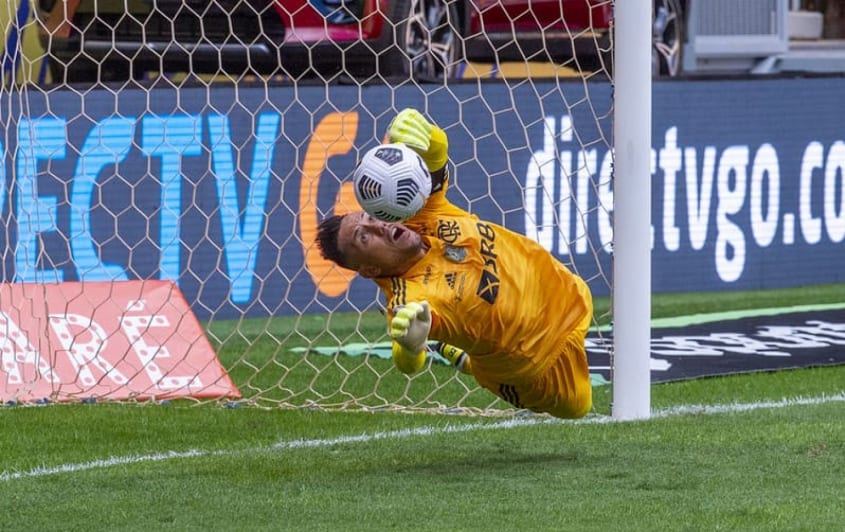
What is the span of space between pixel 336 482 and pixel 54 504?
101 cm

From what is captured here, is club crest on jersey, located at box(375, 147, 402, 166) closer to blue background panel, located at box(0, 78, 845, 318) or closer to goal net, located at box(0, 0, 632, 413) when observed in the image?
blue background panel, located at box(0, 78, 845, 318)

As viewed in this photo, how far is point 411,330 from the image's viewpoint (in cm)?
563

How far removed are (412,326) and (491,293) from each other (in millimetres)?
667

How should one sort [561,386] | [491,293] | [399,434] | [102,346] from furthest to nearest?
[102,346]
[399,434]
[561,386]
[491,293]

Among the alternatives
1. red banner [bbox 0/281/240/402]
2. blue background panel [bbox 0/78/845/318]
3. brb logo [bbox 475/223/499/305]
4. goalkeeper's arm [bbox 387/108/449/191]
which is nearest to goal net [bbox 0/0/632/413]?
blue background panel [bbox 0/78/845/318]

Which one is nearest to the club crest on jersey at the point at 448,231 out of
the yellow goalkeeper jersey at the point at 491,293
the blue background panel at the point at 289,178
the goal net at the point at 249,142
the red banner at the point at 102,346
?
the yellow goalkeeper jersey at the point at 491,293

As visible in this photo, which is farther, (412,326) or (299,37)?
(299,37)

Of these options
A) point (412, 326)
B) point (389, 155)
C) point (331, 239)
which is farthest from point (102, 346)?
point (412, 326)

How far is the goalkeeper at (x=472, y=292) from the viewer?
6051mm

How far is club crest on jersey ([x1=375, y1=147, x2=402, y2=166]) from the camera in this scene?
5.94 meters

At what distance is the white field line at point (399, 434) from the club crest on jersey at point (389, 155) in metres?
1.67

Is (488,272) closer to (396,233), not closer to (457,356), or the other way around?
(396,233)

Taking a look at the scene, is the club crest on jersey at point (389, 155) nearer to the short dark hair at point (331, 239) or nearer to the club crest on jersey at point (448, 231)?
the short dark hair at point (331, 239)

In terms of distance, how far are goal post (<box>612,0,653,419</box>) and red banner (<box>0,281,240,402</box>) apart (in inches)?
84.9
